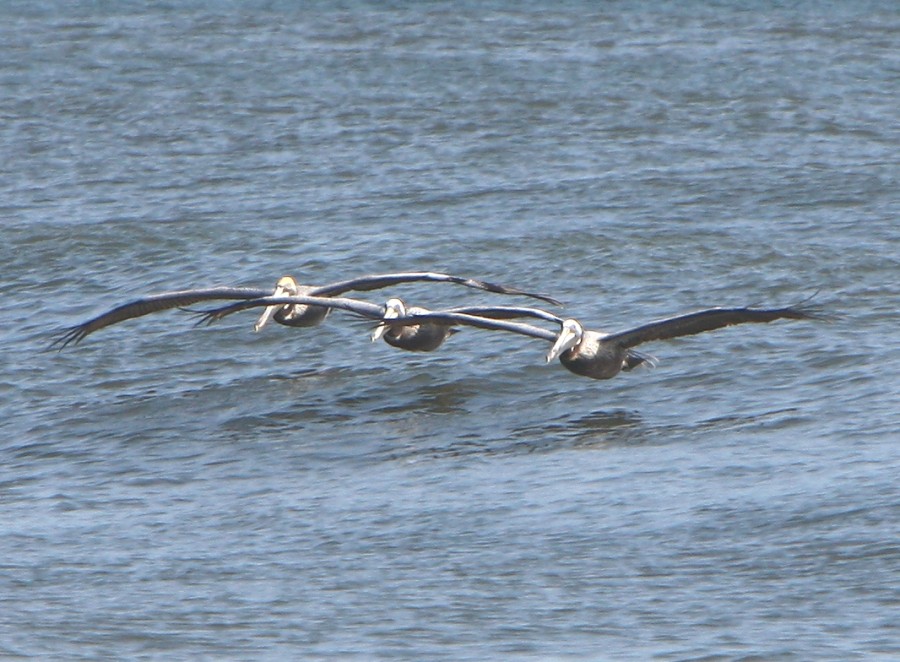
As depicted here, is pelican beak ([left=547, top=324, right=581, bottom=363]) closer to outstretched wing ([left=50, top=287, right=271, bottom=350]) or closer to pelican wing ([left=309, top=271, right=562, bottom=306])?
pelican wing ([left=309, top=271, right=562, bottom=306])

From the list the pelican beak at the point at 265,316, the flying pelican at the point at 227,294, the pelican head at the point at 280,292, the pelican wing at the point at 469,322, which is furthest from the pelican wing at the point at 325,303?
the pelican beak at the point at 265,316

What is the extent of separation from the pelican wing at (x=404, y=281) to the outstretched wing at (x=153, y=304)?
1.83 ft

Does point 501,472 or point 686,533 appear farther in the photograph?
point 501,472

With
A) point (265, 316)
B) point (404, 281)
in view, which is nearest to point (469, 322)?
point (404, 281)

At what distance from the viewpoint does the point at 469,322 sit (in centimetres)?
1256

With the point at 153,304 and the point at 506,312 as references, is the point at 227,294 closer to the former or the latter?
the point at 153,304

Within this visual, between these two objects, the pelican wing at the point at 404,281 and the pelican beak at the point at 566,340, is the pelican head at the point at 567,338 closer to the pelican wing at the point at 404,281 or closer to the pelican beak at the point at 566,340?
the pelican beak at the point at 566,340

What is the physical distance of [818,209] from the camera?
18.0 metres

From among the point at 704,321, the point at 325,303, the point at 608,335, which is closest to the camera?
the point at 704,321

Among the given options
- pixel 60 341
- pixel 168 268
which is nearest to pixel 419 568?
pixel 60 341

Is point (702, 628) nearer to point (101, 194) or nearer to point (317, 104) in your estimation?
point (101, 194)

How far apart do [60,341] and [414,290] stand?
10.9 ft

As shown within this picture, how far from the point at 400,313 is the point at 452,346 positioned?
4.41ft

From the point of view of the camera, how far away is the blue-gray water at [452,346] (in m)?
9.62
